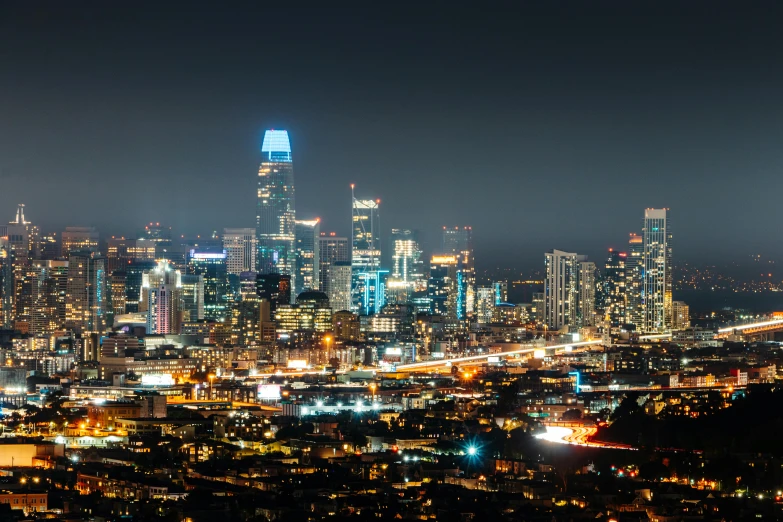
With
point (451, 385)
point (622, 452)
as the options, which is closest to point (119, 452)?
point (622, 452)

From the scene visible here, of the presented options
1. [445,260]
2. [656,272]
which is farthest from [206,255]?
[656,272]

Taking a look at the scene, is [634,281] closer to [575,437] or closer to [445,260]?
[445,260]

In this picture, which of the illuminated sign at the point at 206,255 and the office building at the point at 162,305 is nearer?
the office building at the point at 162,305

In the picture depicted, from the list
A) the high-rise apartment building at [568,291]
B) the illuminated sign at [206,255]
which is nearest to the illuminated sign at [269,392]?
the illuminated sign at [206,255]

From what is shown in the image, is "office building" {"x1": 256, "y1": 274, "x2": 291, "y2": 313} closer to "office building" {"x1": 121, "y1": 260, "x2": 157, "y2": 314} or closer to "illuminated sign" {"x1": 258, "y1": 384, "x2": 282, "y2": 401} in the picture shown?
"office building" {"x1": 121, "y1": 260, "x2": 157, "y2": 314}

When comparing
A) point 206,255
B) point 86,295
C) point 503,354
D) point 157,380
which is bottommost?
point 157,380

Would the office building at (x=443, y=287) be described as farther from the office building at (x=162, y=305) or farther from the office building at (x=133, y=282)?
the office building at (x=162, y=305)

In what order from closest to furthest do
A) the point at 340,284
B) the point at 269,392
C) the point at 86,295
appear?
1. the point at 269,392
2. the point at 86,295
3. the point at 340,284
